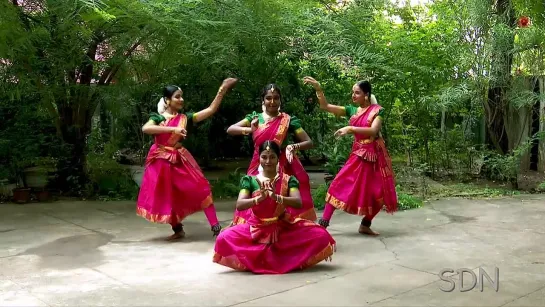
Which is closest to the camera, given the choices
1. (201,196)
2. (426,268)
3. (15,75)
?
(426,268)

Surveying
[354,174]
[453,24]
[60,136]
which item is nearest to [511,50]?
[453,24]

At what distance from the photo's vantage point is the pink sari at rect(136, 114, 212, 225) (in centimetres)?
496

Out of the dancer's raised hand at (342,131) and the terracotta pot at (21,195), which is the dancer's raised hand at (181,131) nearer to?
the dancer's raised hand at (342,131)

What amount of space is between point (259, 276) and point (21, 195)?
14.6ft

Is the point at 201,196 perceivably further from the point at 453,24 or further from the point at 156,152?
the point at 453,24

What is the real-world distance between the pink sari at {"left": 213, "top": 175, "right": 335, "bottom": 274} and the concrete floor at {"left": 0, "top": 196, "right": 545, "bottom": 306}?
0.35 feet

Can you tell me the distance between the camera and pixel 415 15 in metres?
11.8

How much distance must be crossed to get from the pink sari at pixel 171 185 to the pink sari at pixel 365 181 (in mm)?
1207

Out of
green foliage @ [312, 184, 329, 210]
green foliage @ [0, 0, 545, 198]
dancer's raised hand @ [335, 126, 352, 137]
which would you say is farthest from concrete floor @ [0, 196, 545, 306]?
green foliage @ [0, 0, 545, 198]

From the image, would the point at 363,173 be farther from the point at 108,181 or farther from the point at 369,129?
the point at 108,181

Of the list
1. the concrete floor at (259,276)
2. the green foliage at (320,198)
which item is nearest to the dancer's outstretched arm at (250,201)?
the concrete floor at (259,276)

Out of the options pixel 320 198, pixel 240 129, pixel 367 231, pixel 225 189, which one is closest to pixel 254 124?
pixel 240 129

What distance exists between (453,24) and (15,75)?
6.00 meters

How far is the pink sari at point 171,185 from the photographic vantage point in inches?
195
